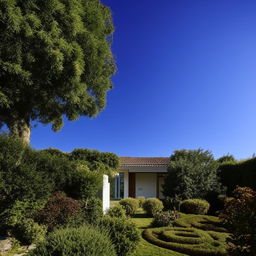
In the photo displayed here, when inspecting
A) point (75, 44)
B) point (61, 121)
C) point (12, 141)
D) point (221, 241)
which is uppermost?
point (75, 44)

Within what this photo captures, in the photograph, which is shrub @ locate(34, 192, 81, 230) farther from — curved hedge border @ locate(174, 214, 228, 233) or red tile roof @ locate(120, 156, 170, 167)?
red tile roof @ locate(120, 156, 170, 167)

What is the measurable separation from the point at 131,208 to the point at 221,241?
6149 millimetres

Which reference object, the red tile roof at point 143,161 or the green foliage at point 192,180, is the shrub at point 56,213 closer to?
the green foliage at point 192,180

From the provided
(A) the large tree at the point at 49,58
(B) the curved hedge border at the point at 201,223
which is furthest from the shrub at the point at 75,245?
(A) the large tree at the point at 49,58

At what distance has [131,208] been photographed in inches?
490

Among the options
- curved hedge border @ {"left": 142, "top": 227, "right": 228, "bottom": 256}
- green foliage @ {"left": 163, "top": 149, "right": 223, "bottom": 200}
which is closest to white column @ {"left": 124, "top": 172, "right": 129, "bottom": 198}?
green foliage @ {"left": 163, "top": 149, "right": 223, "bottom": 200}

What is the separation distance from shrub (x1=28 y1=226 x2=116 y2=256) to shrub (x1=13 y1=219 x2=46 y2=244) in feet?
9.01

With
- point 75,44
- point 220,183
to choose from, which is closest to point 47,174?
point 75,44

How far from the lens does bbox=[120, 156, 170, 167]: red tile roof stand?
22.4 meters

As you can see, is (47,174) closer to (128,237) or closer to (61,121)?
(128,237)

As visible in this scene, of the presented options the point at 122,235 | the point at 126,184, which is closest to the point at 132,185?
the point at 126,184

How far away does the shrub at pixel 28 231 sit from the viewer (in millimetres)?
6633

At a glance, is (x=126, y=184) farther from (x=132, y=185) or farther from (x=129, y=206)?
(x=129, y=206)

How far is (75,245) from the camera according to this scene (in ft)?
13.0
